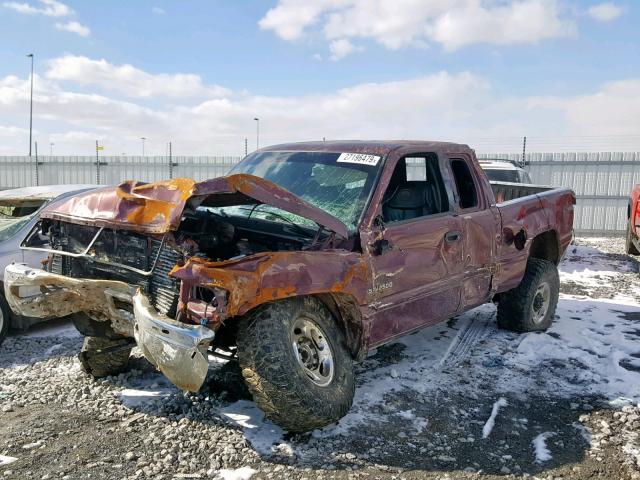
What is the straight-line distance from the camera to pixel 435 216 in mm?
4562

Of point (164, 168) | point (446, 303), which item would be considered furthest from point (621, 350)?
point (164, 168)

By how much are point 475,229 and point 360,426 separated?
207 centimetres

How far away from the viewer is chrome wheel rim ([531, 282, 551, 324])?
602 cm

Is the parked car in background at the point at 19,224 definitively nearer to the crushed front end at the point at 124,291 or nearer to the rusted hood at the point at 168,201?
the crushed front end at the point at 124,291

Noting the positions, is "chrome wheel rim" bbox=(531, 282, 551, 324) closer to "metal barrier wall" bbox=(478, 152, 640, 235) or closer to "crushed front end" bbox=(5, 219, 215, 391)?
"crushed front end" bbox=(5, 219, 215, 391)

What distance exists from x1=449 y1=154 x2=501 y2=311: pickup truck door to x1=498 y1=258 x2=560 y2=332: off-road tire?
744mm

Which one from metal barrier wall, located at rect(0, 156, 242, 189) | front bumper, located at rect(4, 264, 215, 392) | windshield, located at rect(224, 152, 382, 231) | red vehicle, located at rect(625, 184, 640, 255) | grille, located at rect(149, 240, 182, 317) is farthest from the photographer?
metal barrier wall, located at rect(0, 156, 242, 189)

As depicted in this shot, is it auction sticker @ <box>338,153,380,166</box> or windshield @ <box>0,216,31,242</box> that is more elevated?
auction sticker @ <box>338,153,380,166</box>

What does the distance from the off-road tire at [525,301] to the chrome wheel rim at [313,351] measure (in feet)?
9.40

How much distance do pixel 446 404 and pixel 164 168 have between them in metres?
15.5

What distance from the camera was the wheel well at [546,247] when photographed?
6.38 meters

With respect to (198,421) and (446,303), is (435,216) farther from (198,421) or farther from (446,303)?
(198,421)

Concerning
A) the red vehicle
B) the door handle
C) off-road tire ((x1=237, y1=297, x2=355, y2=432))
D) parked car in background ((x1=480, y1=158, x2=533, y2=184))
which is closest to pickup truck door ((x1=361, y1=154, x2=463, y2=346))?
the door handle

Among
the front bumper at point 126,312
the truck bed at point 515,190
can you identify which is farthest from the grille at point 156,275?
the truck bed at point 515,190
